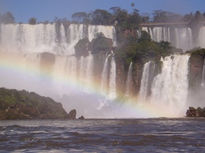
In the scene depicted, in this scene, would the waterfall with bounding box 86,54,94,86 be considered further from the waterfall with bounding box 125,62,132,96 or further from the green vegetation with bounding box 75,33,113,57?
the waterfall with bounding box 125,62,132,96

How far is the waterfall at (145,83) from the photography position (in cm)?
5812

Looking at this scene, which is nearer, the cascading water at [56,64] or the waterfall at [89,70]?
A: the cascading water at [56,64]

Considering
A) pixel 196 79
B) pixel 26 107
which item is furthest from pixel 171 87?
pixel 26 107

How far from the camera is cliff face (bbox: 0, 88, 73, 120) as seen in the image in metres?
45.6

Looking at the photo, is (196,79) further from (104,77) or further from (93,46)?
(93,46)

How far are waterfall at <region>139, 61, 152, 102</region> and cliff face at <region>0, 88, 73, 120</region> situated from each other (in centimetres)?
1351

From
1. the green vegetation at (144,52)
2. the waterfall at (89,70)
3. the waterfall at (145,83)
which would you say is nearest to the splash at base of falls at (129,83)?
the green vegetation at (144,52)

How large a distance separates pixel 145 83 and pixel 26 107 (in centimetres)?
1868

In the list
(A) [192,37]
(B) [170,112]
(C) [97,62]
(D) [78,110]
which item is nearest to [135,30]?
(A) [192,37]

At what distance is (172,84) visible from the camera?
54.8 m

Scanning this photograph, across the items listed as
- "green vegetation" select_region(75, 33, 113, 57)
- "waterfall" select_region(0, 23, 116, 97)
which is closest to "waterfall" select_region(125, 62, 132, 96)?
"green vegetation" select_region(75, 33, 113, 57)

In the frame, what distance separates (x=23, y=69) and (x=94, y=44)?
13.4 meters

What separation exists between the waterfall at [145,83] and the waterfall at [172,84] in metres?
1.40

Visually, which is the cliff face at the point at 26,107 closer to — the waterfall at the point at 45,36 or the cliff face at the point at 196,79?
the cliff face at the point at 196,79
